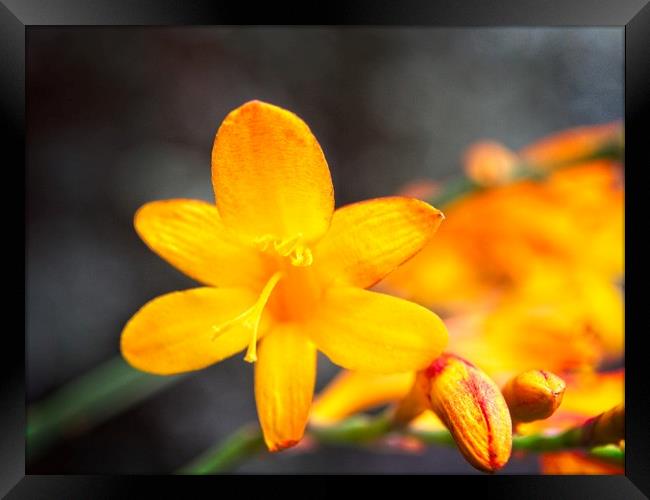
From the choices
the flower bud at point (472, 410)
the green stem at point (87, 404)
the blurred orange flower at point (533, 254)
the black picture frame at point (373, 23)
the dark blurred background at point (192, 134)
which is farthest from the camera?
the dark blurred background at point (192, 134)

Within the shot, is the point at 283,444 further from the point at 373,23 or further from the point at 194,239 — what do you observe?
→ the point at 373,23

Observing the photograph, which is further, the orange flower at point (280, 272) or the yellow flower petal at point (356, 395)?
the yellow flower petal at point (356, 395)

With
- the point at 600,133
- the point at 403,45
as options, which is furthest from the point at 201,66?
the point at 600,133

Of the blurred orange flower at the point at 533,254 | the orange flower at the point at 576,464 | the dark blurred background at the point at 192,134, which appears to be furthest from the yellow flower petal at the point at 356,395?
the dark blurred background at the point at 192,134

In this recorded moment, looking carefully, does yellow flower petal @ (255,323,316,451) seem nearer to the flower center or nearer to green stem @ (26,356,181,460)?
the flower center

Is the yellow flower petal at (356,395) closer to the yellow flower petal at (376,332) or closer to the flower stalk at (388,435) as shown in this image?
the flower stalk at (388,435)

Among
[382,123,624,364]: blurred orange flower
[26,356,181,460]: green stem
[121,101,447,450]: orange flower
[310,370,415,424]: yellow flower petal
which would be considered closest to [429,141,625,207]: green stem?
[382,123,624,364]: blurred orange flower
